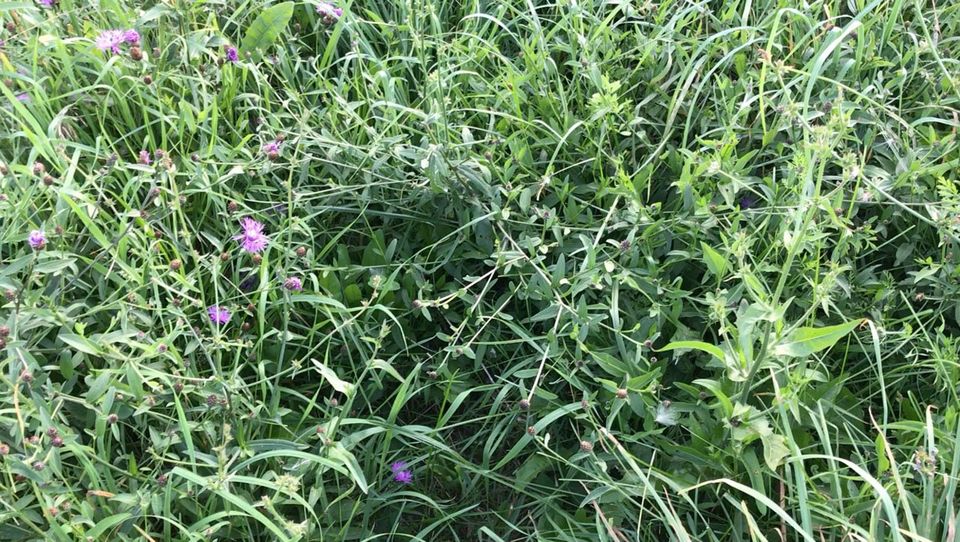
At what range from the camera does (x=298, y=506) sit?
Result: 5.35 feet

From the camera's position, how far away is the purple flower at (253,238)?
1721 millimetres

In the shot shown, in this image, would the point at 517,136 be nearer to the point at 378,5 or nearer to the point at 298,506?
the point at 378,5

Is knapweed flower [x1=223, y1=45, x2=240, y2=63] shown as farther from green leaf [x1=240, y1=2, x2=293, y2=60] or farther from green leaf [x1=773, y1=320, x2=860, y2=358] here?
green leaf [x1=773, y1=320, x2=860, y2=358]

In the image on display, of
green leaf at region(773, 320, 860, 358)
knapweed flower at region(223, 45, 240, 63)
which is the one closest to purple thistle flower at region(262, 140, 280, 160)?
knapweed flower at region(223, 45, 240, 63)

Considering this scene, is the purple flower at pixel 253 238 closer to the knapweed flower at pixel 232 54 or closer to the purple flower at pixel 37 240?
the purple flower at pixel 37 240

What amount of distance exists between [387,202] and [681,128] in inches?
32.3

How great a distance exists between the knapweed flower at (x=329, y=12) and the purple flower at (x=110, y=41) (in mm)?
518

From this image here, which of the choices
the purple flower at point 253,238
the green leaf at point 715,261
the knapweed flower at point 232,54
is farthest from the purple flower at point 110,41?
the green leaf at point 715,261

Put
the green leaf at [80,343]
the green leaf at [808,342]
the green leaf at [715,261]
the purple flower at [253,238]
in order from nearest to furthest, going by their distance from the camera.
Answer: the green leaf at [808,342], the green leaf at [80,343], the green leaf at [715,261], the purple flower at [253,238]

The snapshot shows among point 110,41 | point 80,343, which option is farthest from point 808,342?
point 110,41

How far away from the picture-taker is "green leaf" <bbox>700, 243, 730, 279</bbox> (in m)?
1.58

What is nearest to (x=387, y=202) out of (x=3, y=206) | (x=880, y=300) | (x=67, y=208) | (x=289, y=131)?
(x=289, y=131)

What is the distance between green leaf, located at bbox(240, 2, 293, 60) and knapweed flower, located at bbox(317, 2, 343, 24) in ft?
0.27

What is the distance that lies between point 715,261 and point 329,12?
4.14 feet
